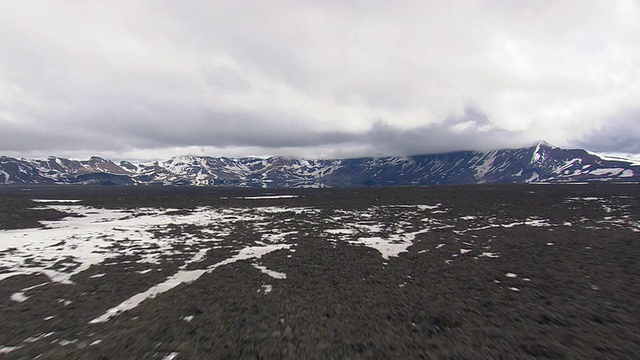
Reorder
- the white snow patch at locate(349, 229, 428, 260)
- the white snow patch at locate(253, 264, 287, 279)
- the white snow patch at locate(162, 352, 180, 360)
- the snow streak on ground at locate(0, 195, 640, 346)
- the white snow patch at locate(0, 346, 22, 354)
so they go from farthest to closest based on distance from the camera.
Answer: the white snow patch at locate(349, 229, 428, 260) < the snow streak on ground at locate(0, 195, 640, 346) < the white snow patch at locate(253, 264, 287, 279) < the white snow patch at locate(0, 346, 22, 354) < the white snow patch at locate(162, 352, 180, 360)

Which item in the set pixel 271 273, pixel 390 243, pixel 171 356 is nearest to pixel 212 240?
pixel 271 273

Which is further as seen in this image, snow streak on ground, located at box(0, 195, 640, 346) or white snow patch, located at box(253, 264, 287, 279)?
snow streak on ground, located at box(0, 195, 640, 346)

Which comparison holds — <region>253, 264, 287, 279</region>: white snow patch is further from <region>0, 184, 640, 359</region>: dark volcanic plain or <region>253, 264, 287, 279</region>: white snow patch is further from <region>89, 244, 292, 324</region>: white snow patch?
<region>89, 244, 292, 324</region>: white snow patch

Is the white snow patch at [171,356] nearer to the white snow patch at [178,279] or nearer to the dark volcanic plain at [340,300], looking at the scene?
the dark volcanic plain at [340,300]

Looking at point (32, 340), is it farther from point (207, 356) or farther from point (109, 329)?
point (207, 356)

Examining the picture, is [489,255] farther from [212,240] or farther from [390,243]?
[212,240]

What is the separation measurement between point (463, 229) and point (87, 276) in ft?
119

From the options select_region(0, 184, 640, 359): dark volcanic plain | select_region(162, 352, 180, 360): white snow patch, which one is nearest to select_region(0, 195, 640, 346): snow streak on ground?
select_region(0, 184, 640, 359): dark volcanic plain

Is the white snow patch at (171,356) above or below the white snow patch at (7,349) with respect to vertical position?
below

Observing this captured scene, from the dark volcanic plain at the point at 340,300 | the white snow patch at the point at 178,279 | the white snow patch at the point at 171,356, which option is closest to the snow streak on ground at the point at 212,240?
the white snow patch at the point at 178,279

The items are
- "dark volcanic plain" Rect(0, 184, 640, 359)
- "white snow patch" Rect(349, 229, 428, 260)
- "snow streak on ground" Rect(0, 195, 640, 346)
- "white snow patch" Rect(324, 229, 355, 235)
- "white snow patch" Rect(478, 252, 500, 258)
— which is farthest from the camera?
"white snow patch" Rect(324, 229, 355, 235)

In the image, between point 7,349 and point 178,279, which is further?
point 178,279

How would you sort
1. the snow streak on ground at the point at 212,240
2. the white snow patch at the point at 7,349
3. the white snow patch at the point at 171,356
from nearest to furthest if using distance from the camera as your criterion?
the white snow patch at the point at 171,356 → the white snow patch at the point at 7,349 → the snow streak on ground at the point at 212,240

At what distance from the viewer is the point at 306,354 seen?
32.7ft
